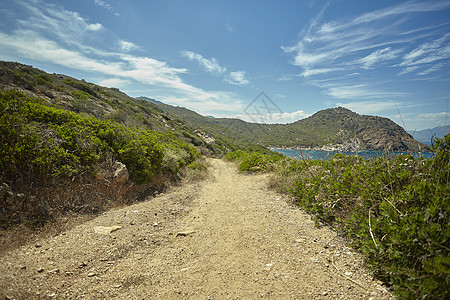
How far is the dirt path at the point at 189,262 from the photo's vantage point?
258 centimetres

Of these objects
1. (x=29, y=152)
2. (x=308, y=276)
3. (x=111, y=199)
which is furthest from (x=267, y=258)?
(x=29, y=152)

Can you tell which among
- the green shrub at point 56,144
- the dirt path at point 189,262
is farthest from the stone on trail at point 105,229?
the green shrub at point 56,144

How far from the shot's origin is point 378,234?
9.25 feet

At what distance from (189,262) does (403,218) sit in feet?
10.3

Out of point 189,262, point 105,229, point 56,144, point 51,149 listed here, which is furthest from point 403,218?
point 56,144

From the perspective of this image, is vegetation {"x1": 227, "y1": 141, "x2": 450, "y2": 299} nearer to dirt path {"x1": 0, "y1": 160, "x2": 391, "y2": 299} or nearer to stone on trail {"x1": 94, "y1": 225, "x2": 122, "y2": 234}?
dirt path {"x1": 0, "y1": 160, "x2": 391, "y2": 299}

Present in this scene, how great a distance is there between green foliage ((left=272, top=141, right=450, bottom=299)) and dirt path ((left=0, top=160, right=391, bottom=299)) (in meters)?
0.34

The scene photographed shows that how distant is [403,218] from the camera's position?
243cm

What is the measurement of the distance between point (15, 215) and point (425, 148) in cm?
766

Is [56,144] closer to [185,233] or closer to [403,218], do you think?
[185,233]

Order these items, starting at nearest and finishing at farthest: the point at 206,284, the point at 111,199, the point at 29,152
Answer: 1. the point at 206,284
2. the point at 29,152
3. the point at 111,199

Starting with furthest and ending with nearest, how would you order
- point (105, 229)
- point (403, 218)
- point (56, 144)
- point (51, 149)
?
point (56, 144) → point (51, 149) → point (105, 229) → point (403, 218)

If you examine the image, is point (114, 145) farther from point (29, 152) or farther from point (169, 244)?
point (169, 244)

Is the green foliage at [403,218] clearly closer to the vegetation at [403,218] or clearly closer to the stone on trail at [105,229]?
the vegetation at [403,218]
